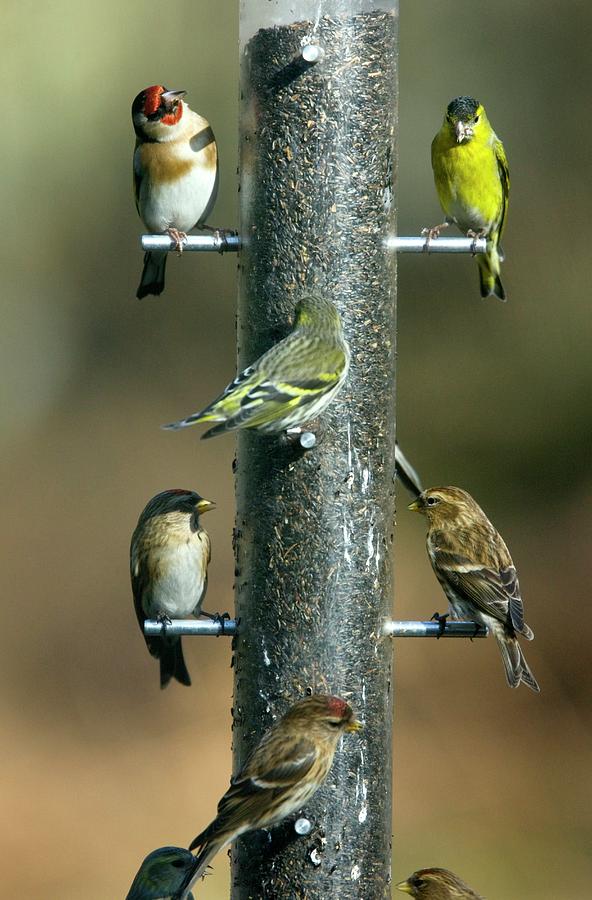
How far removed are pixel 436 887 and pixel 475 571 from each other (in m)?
1.36

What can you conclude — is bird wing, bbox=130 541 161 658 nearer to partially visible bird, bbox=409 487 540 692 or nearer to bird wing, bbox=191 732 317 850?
partially visible bird, bbox=409 487 540 692

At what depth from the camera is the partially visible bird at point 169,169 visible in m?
7.27

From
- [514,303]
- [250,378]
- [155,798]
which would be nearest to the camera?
[250,378]

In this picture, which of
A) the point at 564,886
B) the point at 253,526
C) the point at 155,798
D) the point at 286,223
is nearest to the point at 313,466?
the point at 253,526

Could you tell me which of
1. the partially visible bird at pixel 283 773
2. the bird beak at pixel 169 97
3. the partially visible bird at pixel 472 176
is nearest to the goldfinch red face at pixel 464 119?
the partially visible bird at pixel 472 176

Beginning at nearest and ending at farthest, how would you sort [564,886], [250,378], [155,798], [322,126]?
1. [250,378]
2. [322,126]
3. [564,886]
4. [155,798]

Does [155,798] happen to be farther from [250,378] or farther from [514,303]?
[250,378]

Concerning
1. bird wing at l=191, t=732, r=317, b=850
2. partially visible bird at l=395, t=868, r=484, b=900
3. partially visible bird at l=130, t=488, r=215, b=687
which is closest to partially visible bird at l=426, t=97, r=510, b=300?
partially visible bird at l=130, t=488, r=215, b=687

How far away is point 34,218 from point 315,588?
14024 millimetres

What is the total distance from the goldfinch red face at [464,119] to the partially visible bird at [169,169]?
1.45 m

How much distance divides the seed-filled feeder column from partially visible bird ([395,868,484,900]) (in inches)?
20.1

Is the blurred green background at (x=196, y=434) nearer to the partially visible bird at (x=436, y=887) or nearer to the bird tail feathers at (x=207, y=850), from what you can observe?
the partially visible bird at (x=436, y=887)

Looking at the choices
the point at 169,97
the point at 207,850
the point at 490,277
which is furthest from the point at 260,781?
the point at 490,277

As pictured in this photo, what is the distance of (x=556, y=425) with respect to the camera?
18969mm
